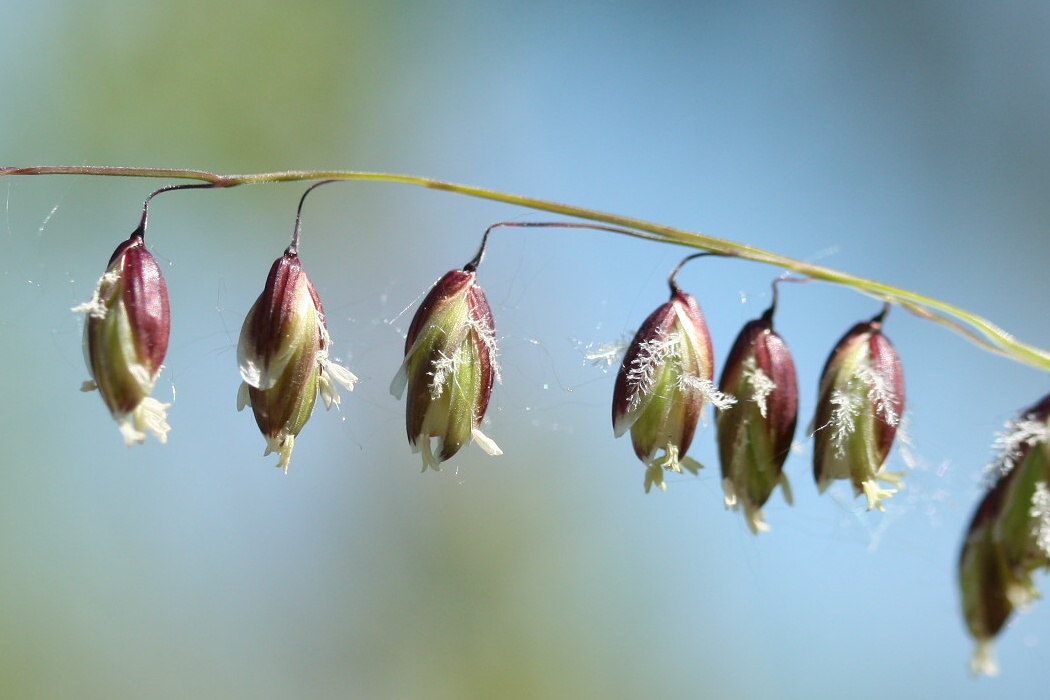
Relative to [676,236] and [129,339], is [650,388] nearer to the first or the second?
[676,236]

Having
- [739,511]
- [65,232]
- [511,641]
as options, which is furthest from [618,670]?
[739,511]

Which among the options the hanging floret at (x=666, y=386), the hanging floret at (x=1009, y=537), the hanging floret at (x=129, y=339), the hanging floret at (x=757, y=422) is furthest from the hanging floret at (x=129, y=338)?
the hanging floret at (x=1009, y=537)

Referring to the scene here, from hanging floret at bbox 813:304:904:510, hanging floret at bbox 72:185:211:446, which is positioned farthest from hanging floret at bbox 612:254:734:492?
hanging floret at bbox 72:185:211:446

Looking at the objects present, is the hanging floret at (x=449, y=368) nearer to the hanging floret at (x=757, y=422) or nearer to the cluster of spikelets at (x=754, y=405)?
the cluster of spikelets at (x=754, y=405)

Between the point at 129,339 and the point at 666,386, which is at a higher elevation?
the point at 666,386

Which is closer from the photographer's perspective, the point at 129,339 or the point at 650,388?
the point at 129,339

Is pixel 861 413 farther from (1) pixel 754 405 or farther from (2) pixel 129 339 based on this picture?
(2) pixel 129 339

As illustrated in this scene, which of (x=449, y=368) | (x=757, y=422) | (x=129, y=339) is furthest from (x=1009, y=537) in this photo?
(x=129, y=339)

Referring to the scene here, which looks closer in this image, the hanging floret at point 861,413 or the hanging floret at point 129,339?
the hanging floret at point 129,339

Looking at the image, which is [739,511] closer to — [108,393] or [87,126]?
[108,393]
